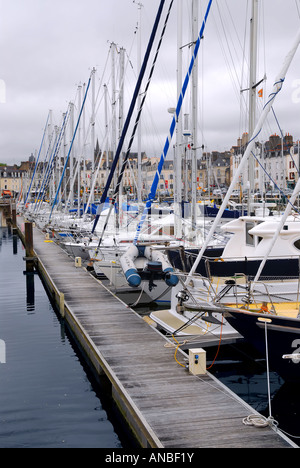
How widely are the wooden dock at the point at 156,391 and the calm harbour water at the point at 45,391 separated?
0.69 metres

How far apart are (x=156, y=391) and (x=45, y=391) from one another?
3.86 m

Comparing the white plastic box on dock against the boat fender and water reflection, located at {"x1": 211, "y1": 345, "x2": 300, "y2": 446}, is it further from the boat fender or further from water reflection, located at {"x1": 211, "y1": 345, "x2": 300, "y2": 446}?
the boat fender

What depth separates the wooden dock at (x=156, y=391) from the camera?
9.14m

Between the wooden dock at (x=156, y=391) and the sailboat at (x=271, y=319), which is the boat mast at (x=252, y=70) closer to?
the sailboat at (x=271, y=319)

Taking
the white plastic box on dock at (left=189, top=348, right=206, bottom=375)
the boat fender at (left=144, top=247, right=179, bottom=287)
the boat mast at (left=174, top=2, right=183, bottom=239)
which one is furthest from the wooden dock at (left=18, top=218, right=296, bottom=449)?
the boat mast at (left=174, top=2, right=183, bottom=239)

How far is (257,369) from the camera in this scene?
1516 centimetres

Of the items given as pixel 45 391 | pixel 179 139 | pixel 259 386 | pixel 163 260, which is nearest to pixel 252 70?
pixel 179 139

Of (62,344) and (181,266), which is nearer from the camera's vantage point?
(181,266)

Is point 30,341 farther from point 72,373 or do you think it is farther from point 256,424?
point 256,424

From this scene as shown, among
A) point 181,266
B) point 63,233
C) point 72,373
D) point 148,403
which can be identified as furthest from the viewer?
point 63,233

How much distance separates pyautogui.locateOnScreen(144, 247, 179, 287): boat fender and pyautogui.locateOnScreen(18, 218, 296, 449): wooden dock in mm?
1715

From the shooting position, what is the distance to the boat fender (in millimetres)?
17680
